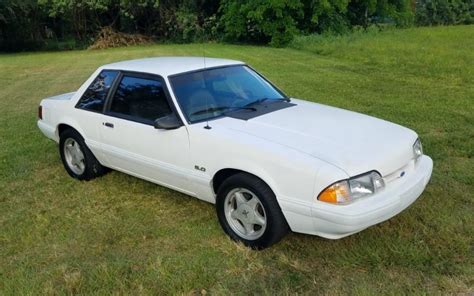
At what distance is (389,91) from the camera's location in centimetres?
979

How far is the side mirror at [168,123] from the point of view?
4094mm

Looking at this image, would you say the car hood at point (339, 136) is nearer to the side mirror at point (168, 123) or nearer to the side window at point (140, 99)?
the side mirror at point (168, 123)

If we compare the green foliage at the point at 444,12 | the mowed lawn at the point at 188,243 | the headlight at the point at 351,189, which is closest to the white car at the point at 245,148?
the headlight at the point at 351,189

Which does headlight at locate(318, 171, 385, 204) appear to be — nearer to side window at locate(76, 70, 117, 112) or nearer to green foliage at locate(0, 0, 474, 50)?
side window at locate(76, 70, 117, 112)

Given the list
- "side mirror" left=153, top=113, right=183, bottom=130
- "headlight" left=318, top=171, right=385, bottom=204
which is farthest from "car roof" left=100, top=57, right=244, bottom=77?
"headlight" left=318, top=171, right=385, bottom=204

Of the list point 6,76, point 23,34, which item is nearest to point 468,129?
point 6,76

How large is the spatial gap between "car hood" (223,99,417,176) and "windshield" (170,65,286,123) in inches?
11.1

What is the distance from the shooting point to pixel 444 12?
43.3m

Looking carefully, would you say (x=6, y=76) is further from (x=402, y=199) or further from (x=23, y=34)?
(x=23, y=34)

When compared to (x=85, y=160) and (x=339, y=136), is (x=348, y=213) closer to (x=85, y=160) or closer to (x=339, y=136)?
(x=339, y=136)

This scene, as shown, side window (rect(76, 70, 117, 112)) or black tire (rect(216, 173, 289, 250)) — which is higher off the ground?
side window (rect(76, 70, 117, 112))

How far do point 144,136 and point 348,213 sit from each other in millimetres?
2089

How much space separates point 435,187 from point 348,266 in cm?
175

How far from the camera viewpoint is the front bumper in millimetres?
3230
